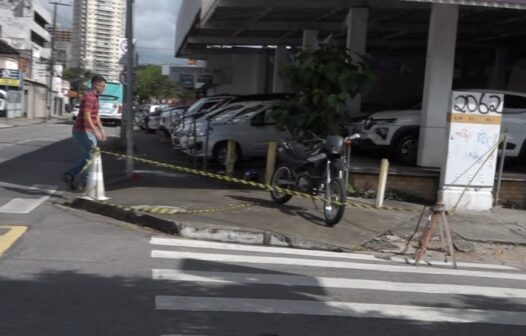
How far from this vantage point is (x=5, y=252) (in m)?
7.00

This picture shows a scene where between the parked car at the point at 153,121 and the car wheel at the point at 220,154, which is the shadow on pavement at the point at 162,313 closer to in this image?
the car wheel at the point at 220,154

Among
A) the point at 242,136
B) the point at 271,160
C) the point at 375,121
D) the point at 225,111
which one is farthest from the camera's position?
the point at 225,111

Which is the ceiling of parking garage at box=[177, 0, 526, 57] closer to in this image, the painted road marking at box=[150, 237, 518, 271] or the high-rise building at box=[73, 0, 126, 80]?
the high-rise building at box=[73, 0, 126, 80]

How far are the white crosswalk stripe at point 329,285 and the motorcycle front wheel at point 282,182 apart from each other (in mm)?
2468

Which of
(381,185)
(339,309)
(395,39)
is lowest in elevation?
(339,309)

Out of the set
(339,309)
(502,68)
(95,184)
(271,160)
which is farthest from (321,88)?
(502,68)

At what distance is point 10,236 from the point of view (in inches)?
307

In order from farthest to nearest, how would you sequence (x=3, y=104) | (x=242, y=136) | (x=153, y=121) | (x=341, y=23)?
(x=3, y=104), (x=153, y=121), (x=341, y=23), (x=242, y=136)

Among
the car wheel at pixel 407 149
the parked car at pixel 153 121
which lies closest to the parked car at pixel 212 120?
the car wheel at pixel 407 149

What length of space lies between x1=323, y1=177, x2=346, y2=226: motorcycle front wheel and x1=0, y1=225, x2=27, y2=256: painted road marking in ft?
13.7

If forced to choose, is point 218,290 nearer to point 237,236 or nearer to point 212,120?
point 237,236

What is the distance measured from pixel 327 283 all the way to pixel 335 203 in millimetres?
2985

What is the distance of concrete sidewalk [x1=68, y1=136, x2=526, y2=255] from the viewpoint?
28.6ft

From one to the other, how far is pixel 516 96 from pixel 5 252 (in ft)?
36.0
